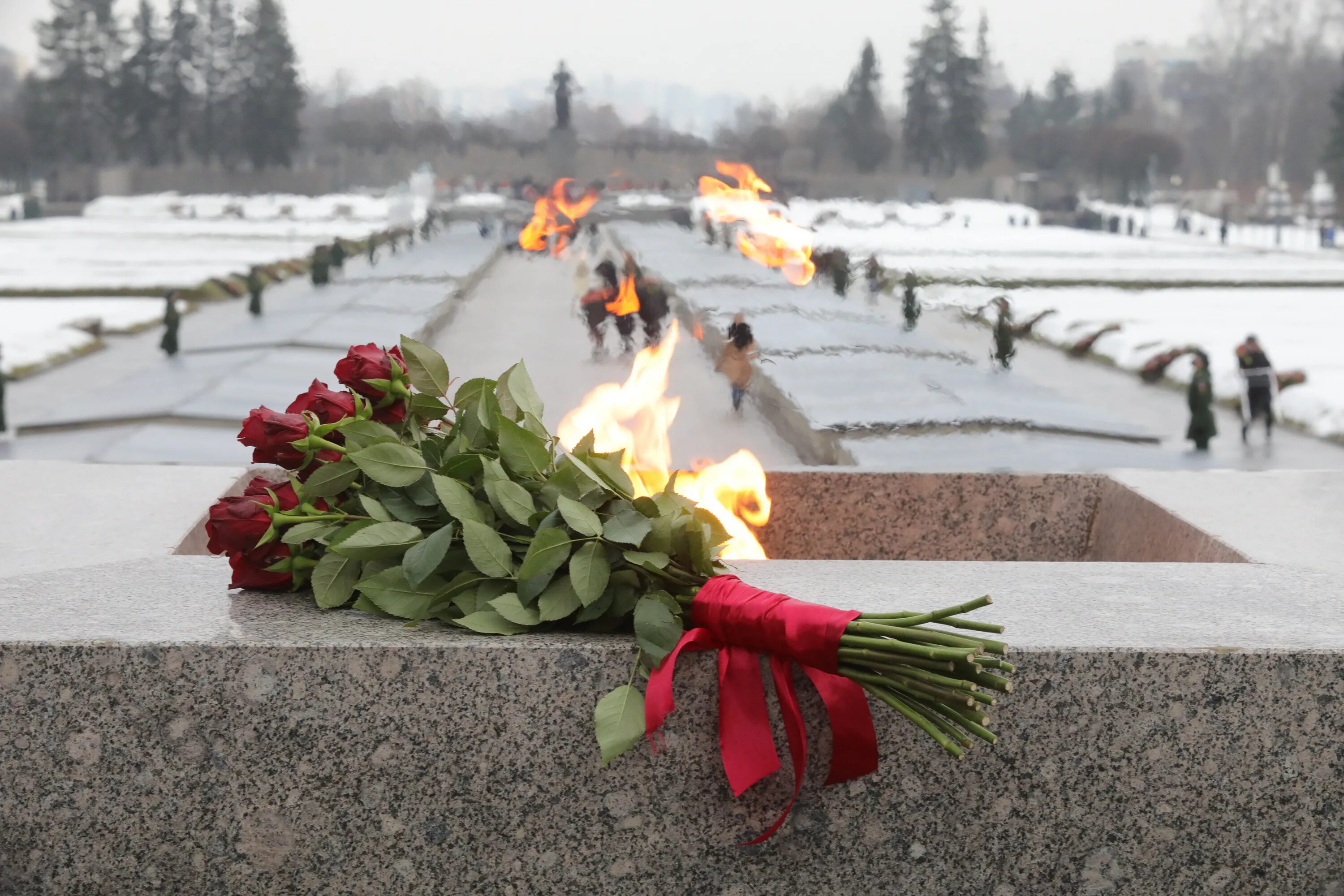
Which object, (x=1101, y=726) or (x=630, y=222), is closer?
(x=1101, y=726)

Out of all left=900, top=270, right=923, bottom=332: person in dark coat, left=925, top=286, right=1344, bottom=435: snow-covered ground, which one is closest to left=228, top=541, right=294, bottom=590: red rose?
left=900, top=270, right=923, bottom=332: person in dark coat

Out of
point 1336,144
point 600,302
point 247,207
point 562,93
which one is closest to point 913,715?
point 600,302

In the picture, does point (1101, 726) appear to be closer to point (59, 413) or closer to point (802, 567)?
point (802, 567)

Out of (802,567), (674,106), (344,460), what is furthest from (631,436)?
(674,106)

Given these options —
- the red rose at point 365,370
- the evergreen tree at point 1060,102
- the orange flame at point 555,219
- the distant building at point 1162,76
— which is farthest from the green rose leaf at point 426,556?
the distant building at point 1162,76

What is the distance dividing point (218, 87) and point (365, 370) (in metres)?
7.63

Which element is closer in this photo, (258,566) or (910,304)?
(258,566)

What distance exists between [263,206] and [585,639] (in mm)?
7651

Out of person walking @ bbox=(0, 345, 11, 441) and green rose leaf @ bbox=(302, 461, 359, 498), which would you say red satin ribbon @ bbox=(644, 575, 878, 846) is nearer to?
green rose leaf @ bbox=(302, 461, 359, 498)

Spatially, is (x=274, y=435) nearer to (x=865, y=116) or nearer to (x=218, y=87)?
(x=865, y=116)

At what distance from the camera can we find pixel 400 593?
1718 mm

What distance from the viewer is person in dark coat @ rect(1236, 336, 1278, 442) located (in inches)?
395

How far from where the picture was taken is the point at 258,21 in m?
8.39

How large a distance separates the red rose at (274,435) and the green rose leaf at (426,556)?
25 cm
